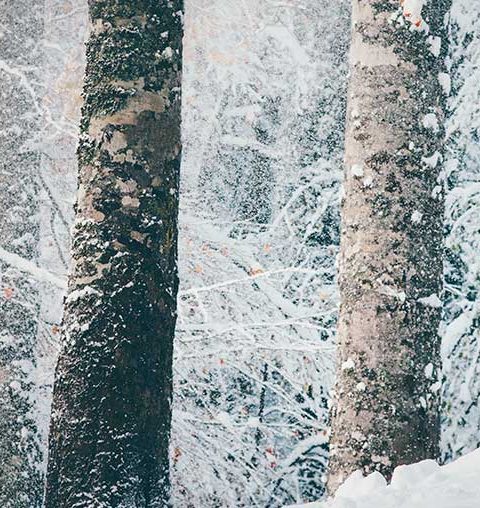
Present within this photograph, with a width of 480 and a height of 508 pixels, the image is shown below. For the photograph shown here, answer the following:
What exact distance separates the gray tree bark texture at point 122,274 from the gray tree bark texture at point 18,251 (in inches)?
158

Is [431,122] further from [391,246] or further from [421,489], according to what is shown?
[421,489]

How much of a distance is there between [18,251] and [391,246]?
5.26m

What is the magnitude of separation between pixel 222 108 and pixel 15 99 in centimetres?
347

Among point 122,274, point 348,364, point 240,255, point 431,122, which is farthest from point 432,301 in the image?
point 240,255

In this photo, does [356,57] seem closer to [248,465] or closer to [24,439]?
[24,439]

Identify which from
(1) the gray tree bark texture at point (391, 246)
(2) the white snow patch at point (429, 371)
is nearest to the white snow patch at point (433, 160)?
(1) the gray tree bark texture at point (391, 246)

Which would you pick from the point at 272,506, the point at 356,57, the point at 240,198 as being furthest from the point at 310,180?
the point at 356,57

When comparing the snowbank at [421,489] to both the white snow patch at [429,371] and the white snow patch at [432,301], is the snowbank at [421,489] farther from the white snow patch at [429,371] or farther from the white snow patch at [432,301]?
the white snow patch at [432,301]

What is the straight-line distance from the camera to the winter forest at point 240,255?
11.3 ft

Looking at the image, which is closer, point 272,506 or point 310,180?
point 272,506

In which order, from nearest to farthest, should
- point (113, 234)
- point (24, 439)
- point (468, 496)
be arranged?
point (468, 496) → point (113, 234) → point (24, 439)

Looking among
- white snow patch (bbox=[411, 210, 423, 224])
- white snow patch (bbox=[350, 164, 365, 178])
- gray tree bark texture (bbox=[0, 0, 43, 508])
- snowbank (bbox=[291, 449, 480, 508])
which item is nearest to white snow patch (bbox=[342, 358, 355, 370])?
white snow patch (bbox=[411, 210, 423, 224])

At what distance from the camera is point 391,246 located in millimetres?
3514

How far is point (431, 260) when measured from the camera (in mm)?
3555
